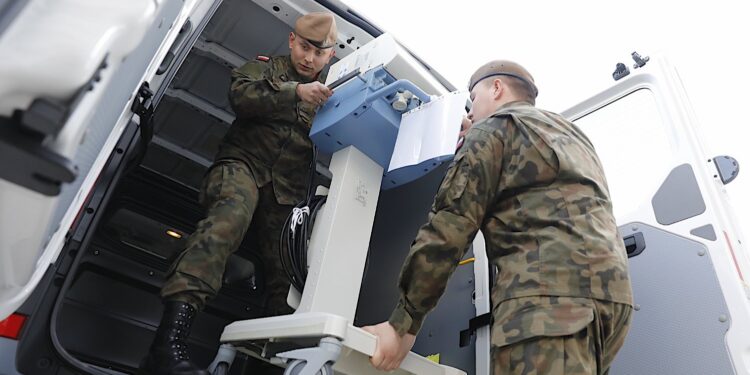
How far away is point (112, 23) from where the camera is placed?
2.54 ft

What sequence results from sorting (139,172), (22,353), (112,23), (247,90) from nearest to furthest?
1. (112,23)
2. (22,353)
3. (247,90)
4. (139,172)

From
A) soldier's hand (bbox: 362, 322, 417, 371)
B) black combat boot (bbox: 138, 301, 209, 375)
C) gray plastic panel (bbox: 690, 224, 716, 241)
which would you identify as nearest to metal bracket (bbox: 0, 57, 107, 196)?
soldier's hand (bbox: 362, 322, 417, 371)

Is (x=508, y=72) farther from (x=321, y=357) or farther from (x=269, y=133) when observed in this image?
(x=321, y=357)

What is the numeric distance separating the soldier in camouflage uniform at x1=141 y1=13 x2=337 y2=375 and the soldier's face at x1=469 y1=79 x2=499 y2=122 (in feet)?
2.16

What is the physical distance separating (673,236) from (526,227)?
942 mm

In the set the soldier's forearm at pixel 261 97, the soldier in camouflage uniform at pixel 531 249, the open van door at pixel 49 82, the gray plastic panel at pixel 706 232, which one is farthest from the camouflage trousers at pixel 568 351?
the soldier's forearm at pixel 261 97

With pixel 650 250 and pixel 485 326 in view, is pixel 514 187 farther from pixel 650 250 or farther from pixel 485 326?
pixel 650 250

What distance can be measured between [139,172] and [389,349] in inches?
73.6

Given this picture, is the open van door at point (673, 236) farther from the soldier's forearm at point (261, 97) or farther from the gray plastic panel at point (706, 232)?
the soldier's forearm at point (261, 97)

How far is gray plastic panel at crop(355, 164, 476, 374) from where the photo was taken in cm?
240

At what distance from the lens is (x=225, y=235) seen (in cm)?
226

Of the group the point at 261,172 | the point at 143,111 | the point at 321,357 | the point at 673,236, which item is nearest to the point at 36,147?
the point at 321,357

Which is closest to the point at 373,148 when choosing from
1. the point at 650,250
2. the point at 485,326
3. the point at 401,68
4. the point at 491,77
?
the point at 401,68

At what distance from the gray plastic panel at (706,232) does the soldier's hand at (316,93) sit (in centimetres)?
165
